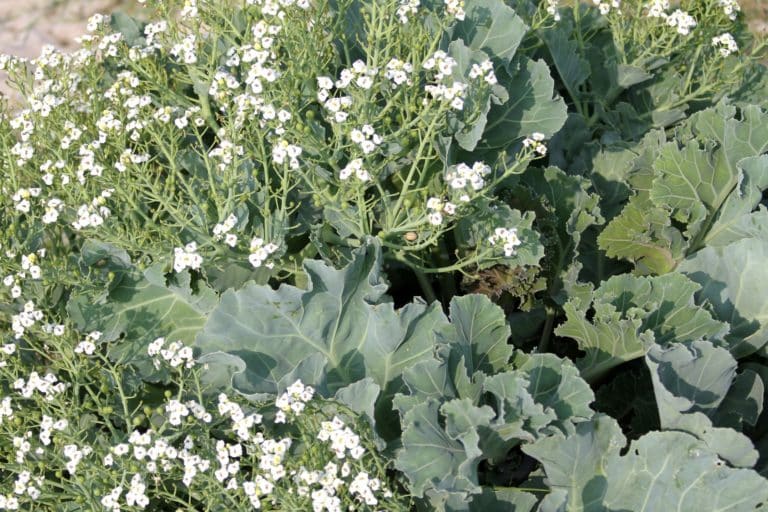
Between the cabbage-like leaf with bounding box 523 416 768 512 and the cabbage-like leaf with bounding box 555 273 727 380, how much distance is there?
321 millimetres

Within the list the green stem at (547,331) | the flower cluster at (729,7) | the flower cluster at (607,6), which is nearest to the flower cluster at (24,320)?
the green stem at (547,331)

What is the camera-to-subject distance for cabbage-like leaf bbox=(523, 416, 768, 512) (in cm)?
245

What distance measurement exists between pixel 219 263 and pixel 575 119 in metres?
1.74

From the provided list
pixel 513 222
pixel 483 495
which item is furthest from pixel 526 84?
pixel 483 495

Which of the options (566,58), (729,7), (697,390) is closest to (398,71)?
(566,58)

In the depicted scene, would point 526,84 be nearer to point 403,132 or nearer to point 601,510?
point 403,132

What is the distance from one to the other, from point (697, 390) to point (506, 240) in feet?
2.45

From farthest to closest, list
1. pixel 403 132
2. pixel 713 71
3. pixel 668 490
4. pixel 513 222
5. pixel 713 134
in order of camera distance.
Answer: pixel 713 71 < pixel 713 134 < pixel 513 222 < pixel 403 132 < pixel 668 490

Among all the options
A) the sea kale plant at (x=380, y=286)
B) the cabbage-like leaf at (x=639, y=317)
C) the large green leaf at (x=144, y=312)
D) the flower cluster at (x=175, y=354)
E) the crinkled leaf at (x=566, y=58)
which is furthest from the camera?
the crinkled leaf at (x=566, y=58)

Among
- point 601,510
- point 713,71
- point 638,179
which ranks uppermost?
point 713,71

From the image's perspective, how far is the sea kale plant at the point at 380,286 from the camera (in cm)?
256

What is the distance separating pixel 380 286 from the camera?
2.81 m

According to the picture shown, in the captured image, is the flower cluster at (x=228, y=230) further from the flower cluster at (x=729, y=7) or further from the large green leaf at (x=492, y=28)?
the flower cluster at (x=729, y=7)

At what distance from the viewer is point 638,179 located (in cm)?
351
